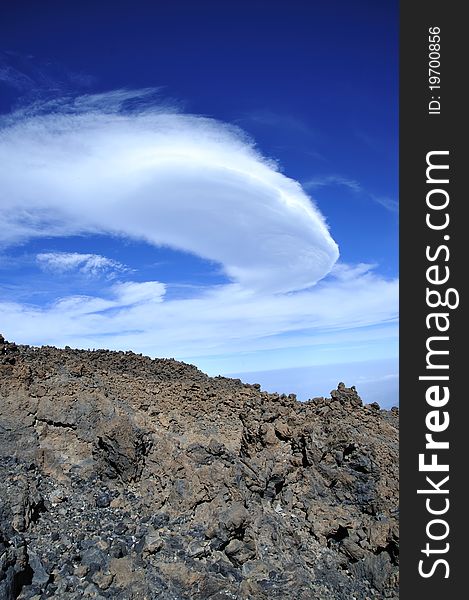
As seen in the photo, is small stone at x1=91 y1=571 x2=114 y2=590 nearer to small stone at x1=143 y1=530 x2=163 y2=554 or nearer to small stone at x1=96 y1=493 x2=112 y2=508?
small stone at x1=143 y1=530 x2=163 y2=554

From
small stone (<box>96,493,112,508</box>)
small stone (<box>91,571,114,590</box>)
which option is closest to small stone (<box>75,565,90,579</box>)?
small stone (<box>91,571,114,590</box>)

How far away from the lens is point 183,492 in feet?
38.9

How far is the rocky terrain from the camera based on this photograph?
9.86m

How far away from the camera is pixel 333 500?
42.8 ft

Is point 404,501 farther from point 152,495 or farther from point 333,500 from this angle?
point 152,495

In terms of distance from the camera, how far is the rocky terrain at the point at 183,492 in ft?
32.3

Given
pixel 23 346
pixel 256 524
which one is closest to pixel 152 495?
pixel 256 524

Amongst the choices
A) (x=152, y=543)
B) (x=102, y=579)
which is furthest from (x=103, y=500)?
(x=102, y=579)

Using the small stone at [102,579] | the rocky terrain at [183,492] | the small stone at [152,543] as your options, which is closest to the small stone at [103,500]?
the rocky terrain at [183,492]

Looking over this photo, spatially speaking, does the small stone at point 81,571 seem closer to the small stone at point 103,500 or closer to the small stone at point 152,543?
the small stone at point 152,543

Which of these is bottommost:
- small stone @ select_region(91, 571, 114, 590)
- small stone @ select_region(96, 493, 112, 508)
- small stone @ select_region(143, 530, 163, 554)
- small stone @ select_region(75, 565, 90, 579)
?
small stone @ select_region(91, 571, 114, 590)

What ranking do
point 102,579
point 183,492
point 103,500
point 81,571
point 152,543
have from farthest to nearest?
point 183,492 < point 103,500 < point 152,543 < point 81,571 < point 102,579

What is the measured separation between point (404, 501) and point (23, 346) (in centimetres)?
1494

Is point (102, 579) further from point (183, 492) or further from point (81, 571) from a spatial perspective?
point (183, 492)
